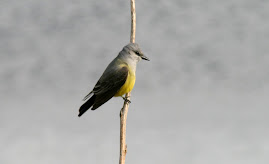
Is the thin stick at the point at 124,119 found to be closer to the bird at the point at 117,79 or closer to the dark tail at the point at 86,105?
the bird at the point at 117,79

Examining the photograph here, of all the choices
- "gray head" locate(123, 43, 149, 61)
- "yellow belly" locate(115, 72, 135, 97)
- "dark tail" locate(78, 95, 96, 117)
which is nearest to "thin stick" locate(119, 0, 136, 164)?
"yellow belly" locate(115, 72, 135, 97)

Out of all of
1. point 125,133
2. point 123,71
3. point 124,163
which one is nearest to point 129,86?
point 123,71

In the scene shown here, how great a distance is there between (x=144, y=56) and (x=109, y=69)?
2.34ft

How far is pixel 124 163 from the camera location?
272 inches

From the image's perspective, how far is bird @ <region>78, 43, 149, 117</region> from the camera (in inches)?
288

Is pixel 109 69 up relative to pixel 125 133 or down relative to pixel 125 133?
up

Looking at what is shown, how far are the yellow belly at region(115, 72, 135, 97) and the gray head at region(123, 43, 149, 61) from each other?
1.16 feet

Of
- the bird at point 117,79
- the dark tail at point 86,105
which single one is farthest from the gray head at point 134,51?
the dark tail at point 86,105

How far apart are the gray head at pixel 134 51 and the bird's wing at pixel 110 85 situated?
12.1 inches

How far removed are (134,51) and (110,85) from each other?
784 millimetres

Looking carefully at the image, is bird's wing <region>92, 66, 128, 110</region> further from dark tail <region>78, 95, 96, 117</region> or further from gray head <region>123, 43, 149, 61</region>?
gray head <region>123, 43, 149, 61</region>

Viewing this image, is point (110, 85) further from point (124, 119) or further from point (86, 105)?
point (124, 119)

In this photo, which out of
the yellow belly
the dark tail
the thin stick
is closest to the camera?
the thin stick

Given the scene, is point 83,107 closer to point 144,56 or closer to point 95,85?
point 95,85
